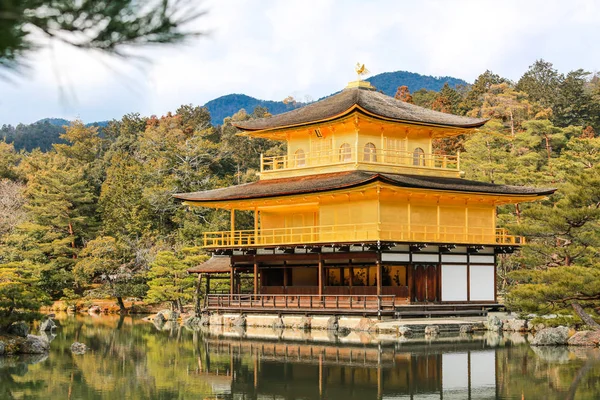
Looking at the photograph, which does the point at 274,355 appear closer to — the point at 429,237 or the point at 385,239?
the point at 385,239

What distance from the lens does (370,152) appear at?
106ft

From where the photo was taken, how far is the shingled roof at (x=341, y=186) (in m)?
29.0

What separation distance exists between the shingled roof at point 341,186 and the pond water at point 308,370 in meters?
5.73

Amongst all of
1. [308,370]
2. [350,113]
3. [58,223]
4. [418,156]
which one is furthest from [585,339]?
[58,223]

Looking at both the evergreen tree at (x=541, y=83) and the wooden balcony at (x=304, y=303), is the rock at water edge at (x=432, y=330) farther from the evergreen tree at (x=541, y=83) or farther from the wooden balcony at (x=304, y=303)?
the evergreen tree at (x=541, y=83)

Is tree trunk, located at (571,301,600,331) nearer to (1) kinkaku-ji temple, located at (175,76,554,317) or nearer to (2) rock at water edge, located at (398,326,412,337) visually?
(2) rock at water edge, located at (398,326,412,337)

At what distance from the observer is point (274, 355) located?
20.6 m

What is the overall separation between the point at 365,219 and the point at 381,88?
156465 mm

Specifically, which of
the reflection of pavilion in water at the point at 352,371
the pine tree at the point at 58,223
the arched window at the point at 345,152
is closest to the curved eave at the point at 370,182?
the arched window at the point at 345,152

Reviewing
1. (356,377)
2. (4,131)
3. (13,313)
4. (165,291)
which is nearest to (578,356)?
(356,377)

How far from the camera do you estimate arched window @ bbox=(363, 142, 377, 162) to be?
32.5 metres

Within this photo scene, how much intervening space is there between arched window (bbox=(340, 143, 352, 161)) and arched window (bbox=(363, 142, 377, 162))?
610 mm

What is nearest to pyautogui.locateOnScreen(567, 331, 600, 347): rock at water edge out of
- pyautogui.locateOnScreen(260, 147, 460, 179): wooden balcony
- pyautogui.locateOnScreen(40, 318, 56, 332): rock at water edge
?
pyautogui.locateOnScreen(260, 147, 460, 179): wooden balcony

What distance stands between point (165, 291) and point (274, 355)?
57.8 feet
